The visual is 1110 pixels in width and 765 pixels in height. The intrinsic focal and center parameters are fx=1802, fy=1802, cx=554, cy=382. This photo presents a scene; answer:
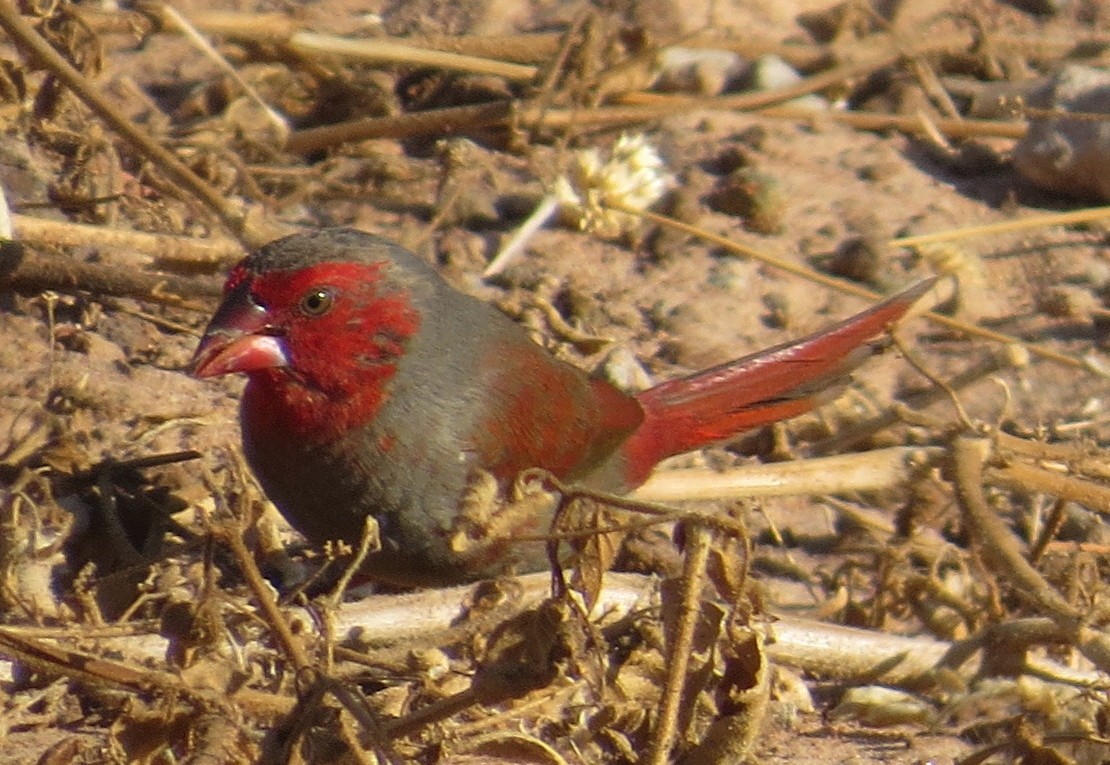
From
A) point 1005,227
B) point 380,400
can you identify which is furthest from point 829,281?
point 380,400

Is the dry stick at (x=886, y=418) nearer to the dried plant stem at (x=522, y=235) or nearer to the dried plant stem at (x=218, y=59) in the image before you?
the dried plant stem at (x=522, y=235)

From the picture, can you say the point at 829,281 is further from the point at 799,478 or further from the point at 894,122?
the point at 799,478

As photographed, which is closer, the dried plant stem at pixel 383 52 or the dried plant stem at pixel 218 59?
the dried plant stem at pixel 218 59

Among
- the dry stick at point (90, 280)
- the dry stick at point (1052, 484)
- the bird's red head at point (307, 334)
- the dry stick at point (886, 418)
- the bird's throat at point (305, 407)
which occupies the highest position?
the bird's red head at point (307, 334)

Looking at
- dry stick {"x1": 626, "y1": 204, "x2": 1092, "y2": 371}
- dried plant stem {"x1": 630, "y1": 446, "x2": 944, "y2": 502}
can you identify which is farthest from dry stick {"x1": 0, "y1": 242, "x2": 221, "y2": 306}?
dry stick {"x1": 626, "y1": 204, "x2": 1092, "y2": 371}

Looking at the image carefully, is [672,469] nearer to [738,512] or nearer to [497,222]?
[497,222]

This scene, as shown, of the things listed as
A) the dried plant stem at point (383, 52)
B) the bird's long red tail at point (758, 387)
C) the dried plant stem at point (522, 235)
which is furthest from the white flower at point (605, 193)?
the bird's long red tail at point (758, 387)

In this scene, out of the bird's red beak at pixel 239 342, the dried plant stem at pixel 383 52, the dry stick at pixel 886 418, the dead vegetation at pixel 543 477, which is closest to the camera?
the dead vegetation at pixel 543 477

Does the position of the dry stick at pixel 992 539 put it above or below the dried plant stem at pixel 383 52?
below
